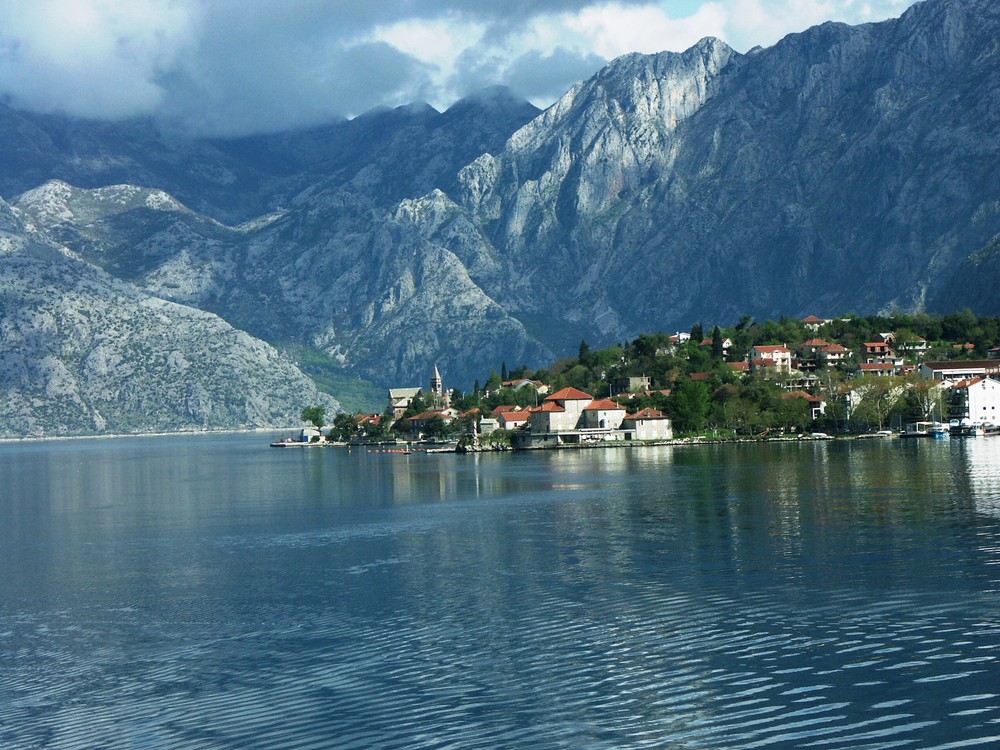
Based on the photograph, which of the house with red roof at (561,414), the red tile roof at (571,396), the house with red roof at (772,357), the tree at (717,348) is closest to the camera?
the house with red roof at (561,414)

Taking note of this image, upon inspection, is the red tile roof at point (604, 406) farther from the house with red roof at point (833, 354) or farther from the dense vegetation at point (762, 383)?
the house with red roof at point (833, 354)

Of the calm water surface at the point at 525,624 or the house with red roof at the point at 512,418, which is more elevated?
the house with red roof at the point at 512,418

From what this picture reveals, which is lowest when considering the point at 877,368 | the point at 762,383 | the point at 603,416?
the point at 603,416

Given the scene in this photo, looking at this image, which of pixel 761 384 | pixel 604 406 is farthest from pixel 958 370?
pixel 604 406

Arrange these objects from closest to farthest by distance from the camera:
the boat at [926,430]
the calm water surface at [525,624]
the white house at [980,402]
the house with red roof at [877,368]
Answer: the calm water surface at [525,624], the boat at [926,430], the white house at [980,402], the house with red roof at [877,368]

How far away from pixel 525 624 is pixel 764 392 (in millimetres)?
117233

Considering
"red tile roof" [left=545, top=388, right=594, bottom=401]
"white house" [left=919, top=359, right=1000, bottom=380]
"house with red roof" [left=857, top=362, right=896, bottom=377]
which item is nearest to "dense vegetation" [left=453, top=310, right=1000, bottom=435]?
"house with red roof" [left=857, top=362, right=896, bottom=377]

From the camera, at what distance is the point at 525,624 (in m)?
34.8

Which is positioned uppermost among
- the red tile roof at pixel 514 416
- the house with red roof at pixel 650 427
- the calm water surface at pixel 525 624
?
the red tile roof at pixel 514 416

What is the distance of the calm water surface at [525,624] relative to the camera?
2567cm

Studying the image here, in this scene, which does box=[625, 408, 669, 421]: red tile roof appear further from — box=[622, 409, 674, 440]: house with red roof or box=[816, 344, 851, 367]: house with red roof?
box=[816, 344, 851, 367]: house with red roof

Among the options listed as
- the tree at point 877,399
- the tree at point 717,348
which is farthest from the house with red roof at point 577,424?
the tree at point 717,348

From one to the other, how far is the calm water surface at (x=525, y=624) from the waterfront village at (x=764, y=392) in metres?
72.6

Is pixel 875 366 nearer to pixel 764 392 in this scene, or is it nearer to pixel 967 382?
pixel 967 382
